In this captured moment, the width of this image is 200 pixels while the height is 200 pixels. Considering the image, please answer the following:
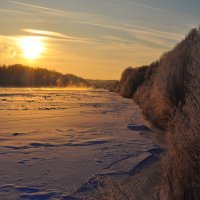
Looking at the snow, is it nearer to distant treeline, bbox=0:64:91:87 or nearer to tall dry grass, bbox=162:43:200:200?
tall dry grass, bbox=162:43:200:200

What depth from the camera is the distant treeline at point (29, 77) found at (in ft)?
222

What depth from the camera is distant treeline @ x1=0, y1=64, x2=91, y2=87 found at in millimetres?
67625

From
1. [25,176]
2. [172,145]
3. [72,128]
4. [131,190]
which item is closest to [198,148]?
[172,145]

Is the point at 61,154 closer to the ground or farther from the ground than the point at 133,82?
closer to the ground

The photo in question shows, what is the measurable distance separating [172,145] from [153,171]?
280 cm

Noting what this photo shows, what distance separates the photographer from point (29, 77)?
7200 cm

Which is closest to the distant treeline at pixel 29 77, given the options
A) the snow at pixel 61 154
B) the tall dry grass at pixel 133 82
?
the tall dry grass at pixel 133 82

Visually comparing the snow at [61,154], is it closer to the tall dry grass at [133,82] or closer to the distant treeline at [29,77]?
the tall dry grass at [133,82]

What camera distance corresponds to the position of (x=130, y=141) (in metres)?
12.7

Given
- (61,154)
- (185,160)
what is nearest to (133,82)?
(61,154)

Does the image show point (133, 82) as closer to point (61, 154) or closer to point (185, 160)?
point (61, 154)

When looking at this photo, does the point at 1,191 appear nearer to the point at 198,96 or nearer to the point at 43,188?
the point at 43,188

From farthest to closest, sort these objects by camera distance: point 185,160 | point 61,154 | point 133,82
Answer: point 133,82 < point 61,154 < point 185,160

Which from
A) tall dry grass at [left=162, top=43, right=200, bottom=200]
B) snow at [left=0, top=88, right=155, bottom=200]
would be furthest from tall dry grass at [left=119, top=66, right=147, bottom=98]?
tall dry grass at [left=162, top=43, right=200, bottom=200]
